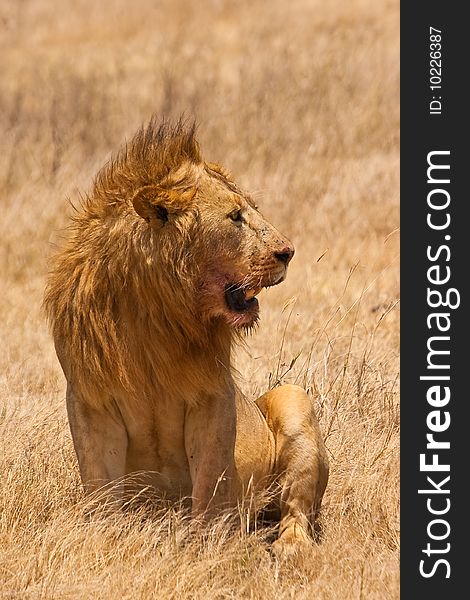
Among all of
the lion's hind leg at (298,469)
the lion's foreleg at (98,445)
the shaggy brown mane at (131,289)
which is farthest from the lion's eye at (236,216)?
the lion's hind leg at (298,469)

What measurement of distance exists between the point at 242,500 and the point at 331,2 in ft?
54.5

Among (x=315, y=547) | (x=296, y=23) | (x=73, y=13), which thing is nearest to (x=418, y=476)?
(x=315, y=547)

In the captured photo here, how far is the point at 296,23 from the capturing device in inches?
759

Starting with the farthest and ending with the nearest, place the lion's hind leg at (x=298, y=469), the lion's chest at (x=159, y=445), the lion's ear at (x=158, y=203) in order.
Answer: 1. the lion's hind leg at (x=298, y=469)
2. the lion's chest at (x=159, y=445)
3. the lion's ear at (x=158, y=203)

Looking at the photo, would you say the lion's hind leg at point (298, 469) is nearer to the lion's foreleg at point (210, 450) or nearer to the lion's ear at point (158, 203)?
the lion's foreleg at point (210, 450)

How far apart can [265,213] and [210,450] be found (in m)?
9.06

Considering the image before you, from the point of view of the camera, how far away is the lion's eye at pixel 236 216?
4.98 meters

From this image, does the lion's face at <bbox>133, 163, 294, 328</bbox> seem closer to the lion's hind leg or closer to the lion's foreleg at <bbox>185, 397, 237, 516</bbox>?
the lion's foreleg at <bbox>185, 397, 237, 516</bbox>

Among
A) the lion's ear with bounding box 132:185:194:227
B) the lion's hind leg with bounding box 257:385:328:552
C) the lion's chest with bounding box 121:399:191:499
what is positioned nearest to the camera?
the lion's ear with bounding box 132:185:194:227

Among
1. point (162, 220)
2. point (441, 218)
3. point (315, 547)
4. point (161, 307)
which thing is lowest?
point (315, 547)

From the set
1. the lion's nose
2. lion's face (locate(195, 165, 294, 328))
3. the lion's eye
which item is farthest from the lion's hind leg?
the lion's eye

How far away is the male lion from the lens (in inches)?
195

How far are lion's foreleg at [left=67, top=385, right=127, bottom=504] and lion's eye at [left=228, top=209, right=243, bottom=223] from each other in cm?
92

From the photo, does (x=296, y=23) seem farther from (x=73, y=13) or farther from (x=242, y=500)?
(x=242, y=500)
